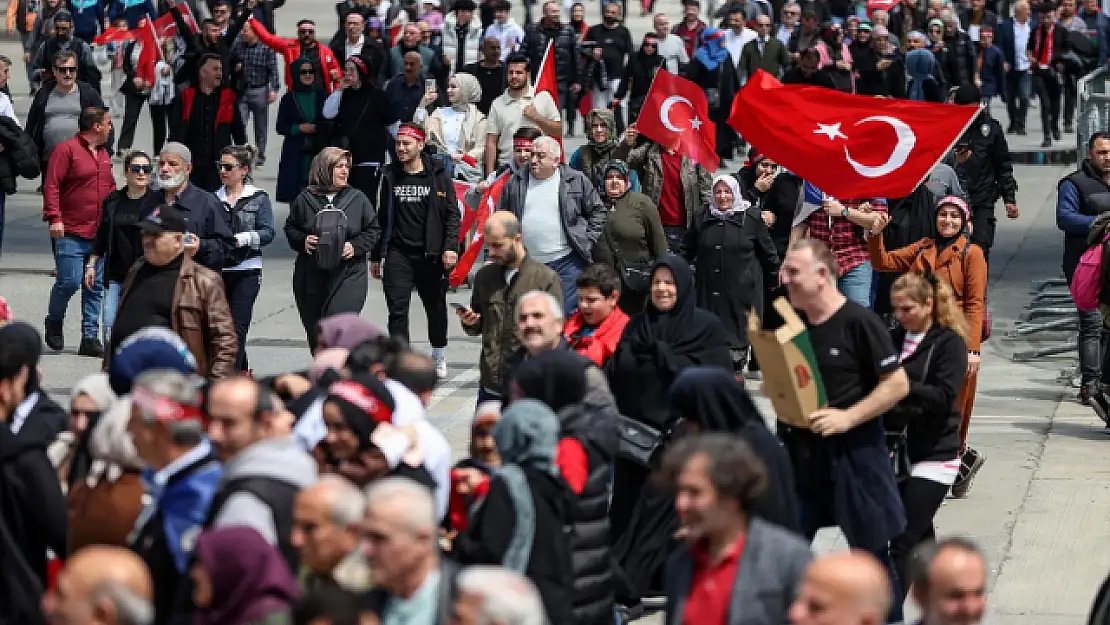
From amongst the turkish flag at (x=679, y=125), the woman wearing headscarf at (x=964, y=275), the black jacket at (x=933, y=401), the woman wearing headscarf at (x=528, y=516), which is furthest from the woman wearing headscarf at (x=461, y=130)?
the woman wearing headscarf at (x=528, y=516)

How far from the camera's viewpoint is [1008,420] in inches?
556

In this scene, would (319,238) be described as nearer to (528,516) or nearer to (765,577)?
(528,516)

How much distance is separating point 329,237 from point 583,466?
6058mm

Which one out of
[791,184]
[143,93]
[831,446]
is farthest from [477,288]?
[143,93]

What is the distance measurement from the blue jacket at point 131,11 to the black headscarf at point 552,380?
70.6 feet

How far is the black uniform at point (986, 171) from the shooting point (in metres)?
16.5

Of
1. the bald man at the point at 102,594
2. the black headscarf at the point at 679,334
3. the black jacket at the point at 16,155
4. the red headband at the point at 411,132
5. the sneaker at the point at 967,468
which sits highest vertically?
the bald man at the point at 102,594

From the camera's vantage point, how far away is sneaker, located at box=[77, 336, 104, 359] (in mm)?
15586

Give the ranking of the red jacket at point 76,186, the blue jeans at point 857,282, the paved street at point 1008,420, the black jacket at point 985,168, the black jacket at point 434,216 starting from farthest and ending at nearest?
the black jacket at point 985,168, the red jacket at point 76,186, the black jacket at point 434,216, the blue jeans at point 857,282, the paved street at point 1008,420

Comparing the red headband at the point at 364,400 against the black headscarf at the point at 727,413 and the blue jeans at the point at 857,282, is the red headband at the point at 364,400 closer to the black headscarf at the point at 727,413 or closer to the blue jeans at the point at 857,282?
the black headscarf at the point at 727,413

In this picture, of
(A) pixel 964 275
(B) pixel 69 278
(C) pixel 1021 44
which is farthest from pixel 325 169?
(C) pixel 1021 44

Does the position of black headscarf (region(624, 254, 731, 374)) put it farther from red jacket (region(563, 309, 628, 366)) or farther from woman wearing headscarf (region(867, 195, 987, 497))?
woman wearing headscarf (region(867, 195, 987, 497))

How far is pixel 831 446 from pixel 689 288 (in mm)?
1654

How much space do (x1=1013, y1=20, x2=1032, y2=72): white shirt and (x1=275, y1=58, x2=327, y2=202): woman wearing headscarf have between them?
14042 millimetres
